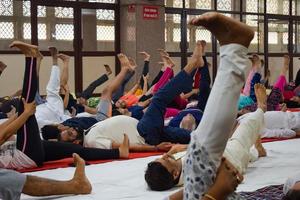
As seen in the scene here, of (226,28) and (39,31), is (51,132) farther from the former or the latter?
(39,31)

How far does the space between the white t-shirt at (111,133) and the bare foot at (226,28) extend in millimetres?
3273

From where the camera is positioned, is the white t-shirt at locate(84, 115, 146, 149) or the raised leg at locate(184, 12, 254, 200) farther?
the white t-shirt at locate(84, 115, 146, 149)

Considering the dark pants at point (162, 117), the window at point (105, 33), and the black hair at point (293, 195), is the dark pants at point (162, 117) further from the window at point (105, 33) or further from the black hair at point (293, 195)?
the window at point (105, 33)

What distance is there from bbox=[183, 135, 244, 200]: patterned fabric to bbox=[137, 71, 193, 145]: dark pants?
9.88ft

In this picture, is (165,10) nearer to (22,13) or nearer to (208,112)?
(22,13)

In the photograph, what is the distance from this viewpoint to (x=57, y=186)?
3.33 meters

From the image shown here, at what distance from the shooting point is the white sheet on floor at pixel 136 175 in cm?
Result: 339

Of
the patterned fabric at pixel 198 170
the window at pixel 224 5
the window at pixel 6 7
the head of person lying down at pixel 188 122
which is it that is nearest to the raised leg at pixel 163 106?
the head of person lying down at pixel 188 122

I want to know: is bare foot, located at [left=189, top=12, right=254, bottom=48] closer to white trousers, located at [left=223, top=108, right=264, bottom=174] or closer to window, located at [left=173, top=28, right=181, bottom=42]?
white trousers, located at [left=223, top=108, right=264, bottom=174]

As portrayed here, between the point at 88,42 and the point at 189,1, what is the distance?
2.59m

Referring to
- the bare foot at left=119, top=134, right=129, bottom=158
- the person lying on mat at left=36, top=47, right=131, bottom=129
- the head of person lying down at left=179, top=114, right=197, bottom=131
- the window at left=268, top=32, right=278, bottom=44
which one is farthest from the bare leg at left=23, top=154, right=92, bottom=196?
the window at left=268, top=32, right=278, bottom=44

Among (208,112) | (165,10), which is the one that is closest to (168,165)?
(208,112)

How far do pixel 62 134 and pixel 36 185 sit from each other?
1722 mm

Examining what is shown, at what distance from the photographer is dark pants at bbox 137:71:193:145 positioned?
477 cm
